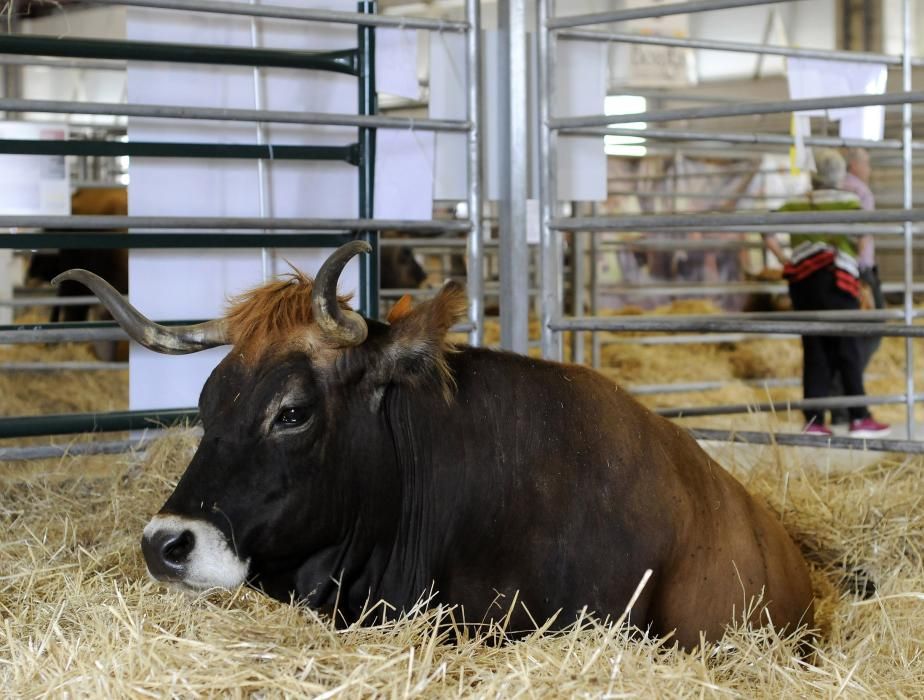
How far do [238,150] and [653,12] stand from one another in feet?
5.22

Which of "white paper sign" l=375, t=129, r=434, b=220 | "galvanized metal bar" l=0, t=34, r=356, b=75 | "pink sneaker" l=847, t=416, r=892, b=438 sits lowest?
Result: "pink sneaker" l=847, t=416, r=892, b=438

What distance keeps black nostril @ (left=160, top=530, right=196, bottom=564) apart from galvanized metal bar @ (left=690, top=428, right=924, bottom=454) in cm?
228

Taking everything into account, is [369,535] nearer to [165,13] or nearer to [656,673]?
[656,673]

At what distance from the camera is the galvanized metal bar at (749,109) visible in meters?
3.78

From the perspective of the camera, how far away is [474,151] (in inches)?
172

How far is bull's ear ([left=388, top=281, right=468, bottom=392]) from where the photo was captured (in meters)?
2.78

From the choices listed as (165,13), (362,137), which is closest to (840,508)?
(362,137)

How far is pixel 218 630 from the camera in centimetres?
248

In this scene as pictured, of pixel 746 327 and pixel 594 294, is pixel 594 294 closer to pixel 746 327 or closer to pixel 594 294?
pixel 594 294

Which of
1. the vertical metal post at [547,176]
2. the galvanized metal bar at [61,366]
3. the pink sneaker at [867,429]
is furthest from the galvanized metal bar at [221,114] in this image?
the galvanized metal bar at [61,366]

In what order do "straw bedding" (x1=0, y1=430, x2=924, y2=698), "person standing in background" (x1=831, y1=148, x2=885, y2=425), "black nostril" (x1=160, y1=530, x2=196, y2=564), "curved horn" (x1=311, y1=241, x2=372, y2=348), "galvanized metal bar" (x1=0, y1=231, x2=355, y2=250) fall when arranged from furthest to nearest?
"person standing in background" (x1=831, y1=148, x2=885, y2=425)
"galvanized metal bar" (x1=0, y1=231, x2=355, y2=250)
"curved horn" (x1=311, y1=241, x2=372, y2=348)
"black nostril" (x1=160, y1=530, x2=196, y2=564)
"straw bedding" (x1=0, y1=430, x2=924, y2=698)

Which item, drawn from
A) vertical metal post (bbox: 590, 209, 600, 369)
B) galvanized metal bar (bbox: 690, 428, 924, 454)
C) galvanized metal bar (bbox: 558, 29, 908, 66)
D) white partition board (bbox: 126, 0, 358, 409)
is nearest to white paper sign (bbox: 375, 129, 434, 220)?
white partition board (bbox: 126, 0, 358, 409)

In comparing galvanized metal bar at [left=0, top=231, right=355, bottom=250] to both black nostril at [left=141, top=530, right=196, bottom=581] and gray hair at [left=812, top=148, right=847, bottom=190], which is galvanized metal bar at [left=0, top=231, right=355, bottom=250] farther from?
gray hair at [left=812, top=148, right=847, bottom=190]

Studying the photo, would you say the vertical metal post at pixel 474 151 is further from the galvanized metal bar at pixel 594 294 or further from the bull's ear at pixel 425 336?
the galvanized metal bar at pixel 594 294
